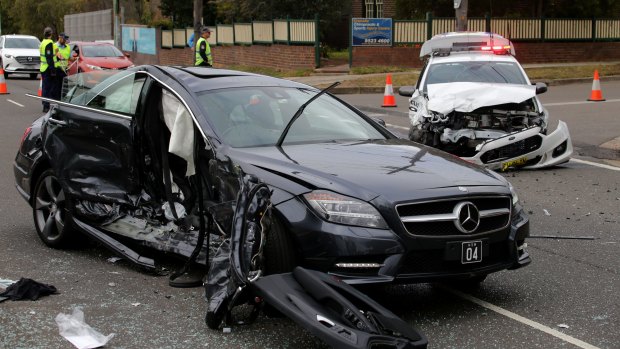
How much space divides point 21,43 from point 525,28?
819 inches

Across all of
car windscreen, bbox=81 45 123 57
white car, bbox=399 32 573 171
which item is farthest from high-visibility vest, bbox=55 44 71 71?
white car, bbox=399 32 573 171

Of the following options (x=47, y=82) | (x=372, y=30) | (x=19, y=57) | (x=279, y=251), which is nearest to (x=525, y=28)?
(x=372, y=30)

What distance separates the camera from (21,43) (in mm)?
39719

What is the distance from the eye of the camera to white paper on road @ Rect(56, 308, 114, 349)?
528cm

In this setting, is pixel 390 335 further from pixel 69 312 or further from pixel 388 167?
pixel 69 312

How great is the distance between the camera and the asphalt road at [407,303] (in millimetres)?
5410

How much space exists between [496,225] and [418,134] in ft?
23.1

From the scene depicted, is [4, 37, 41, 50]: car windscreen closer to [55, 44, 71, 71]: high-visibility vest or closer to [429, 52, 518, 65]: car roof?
[55, 44, 71, 71]: high-visibility vest

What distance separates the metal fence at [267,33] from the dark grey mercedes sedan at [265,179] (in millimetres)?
27512

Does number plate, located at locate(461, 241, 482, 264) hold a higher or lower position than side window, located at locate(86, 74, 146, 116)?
lower

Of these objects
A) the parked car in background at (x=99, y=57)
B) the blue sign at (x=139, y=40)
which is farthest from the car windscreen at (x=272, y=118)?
the blue sign at (x=139, y=40)

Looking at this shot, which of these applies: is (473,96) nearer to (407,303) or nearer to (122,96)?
(122,96)

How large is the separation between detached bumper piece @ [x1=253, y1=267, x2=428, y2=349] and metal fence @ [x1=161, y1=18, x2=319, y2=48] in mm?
29935

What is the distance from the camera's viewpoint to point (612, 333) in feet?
18.3
